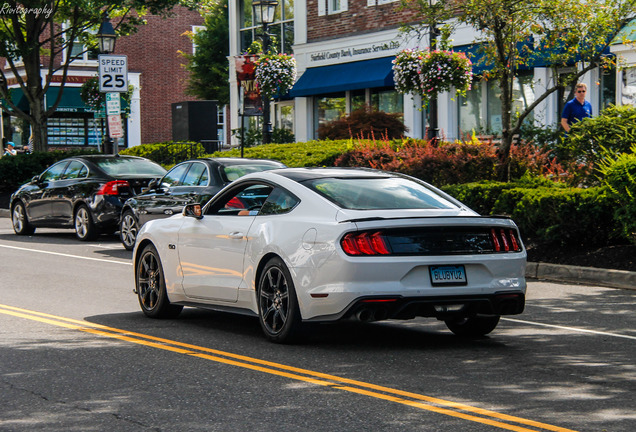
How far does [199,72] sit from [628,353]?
54387 millimetres

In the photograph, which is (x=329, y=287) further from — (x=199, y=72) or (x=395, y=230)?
(x=199, y=72)

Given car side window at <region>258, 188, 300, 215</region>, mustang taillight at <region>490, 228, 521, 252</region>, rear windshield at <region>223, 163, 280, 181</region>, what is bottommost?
mustang taillight at <region>490, 228, 521, 252</region>

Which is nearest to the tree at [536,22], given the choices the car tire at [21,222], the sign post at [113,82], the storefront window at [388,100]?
the car tire at [21,222]

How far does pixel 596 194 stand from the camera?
14.1 meters

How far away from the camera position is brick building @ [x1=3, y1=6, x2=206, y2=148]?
2094 inches

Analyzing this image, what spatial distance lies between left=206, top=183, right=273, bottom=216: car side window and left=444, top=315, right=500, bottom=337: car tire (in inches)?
77.1

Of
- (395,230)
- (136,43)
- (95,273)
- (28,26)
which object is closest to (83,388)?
(395,230)

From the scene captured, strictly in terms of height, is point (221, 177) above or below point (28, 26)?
below

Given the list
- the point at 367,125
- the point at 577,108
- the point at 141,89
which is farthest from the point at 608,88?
the point at 141,89

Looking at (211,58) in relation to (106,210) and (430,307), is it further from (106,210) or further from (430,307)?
(430,307)

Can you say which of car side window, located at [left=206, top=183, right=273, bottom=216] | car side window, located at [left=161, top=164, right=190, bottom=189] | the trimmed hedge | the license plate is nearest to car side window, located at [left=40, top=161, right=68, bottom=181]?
car side window, located at [left=161, top=164, right=190, bottom=189]

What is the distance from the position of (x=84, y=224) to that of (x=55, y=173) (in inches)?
70.5

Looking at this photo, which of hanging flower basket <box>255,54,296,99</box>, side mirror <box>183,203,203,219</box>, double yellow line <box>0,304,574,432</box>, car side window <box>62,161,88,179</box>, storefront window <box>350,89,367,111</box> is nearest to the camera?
double yellow line <box>0,304,574,432</box>

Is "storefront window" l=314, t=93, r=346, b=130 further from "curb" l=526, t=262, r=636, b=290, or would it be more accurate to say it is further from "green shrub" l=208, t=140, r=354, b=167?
"curb" l=526, t=262, r=636, b=290
